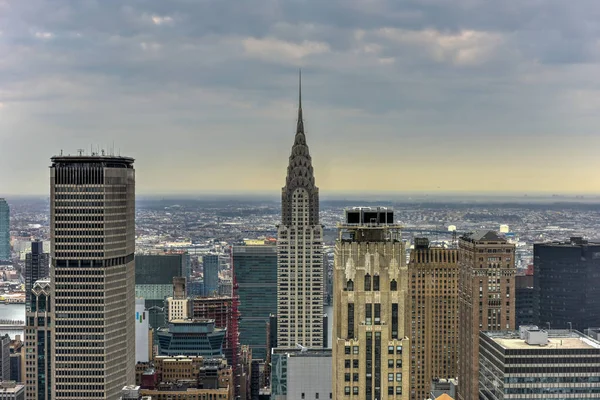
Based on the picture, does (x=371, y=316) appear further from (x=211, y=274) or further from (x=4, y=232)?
(x=211, y=274)

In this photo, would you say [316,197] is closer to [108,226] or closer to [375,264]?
[108,226]

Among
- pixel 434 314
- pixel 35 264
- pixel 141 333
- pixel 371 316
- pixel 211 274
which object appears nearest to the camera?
pixel 371 316

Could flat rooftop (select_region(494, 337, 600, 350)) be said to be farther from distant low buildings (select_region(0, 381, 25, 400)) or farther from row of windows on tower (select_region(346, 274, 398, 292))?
distant low buildings (select_region(0, 381, 25, 400))

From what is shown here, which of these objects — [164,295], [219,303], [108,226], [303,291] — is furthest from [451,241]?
[164,295]

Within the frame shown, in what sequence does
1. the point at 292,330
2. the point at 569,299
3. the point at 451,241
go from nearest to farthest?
1. the point at 451,241
2. the point at 569,299
3. the point at 292,330

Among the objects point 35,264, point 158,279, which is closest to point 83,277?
point 35,264
